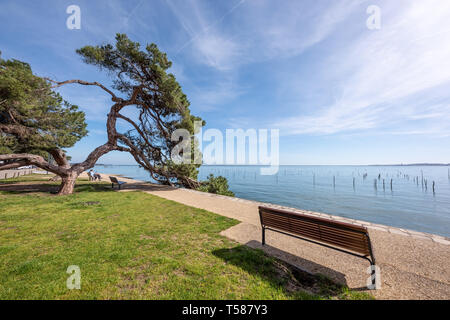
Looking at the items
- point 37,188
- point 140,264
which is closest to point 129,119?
point 37,188

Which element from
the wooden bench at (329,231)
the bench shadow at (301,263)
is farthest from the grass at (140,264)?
the wooden bench at (329,231)

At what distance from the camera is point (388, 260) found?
3.47 m

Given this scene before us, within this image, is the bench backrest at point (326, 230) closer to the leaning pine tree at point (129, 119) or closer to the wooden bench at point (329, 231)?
the wooden bench at point (329, 231)

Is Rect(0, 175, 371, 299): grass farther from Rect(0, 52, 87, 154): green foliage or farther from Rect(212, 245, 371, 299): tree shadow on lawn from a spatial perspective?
Rect(0, 52, 87, 154): green foliage

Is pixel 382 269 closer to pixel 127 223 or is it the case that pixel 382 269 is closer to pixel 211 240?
pixel 211 240

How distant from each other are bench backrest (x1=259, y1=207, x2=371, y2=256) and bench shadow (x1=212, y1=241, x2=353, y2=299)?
572 millimetres

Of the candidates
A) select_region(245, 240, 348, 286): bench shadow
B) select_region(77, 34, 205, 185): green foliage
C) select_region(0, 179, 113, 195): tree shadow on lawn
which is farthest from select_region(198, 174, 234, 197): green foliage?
select_region(245, 240, 348, 286): bench shadow

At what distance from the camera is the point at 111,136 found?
12.4 meters

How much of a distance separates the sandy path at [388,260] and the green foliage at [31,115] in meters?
12.7

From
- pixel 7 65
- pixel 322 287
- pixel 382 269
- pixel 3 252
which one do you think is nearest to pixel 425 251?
pixel 382 269

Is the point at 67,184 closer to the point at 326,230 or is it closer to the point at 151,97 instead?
the point at 151,97

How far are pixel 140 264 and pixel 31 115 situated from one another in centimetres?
1436

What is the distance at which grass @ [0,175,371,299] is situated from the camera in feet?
7.98

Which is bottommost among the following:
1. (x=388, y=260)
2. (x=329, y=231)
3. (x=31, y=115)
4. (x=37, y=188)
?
(x=388, y=260)
